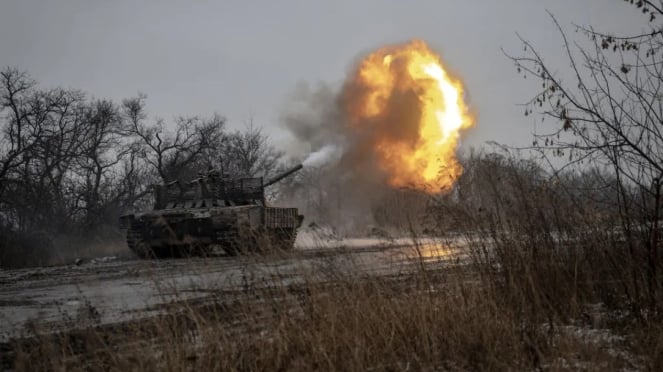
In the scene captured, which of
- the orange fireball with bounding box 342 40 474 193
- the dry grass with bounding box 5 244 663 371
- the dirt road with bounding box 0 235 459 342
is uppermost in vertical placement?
the orange fireball with bounding box 342 40 474 193

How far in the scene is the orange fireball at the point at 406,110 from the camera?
24344 mm

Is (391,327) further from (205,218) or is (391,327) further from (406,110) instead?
(406,110)

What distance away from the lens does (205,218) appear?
18047 millimetres

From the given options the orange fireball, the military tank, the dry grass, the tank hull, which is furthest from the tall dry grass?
the orange fireball

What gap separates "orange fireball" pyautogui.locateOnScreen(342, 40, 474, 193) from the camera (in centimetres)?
2434

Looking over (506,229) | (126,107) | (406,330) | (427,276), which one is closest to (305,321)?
(406,330)

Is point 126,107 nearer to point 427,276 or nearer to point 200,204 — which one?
point 200,204

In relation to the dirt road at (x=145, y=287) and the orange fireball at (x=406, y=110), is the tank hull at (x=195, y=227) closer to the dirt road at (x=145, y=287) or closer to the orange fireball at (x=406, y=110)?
the dirt road at (x=145, y=287)

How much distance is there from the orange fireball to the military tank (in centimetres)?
605

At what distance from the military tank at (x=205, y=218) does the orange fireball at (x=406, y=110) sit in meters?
6.05

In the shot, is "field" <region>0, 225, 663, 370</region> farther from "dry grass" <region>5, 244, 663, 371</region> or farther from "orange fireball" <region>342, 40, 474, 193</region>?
"orange fireball" <region>342, 40, 474, 193</region>

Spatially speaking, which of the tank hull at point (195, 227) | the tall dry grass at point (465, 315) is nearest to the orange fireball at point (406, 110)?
the tank hull at point (195, 227)

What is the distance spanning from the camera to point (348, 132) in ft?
93.7

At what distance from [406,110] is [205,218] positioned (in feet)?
34.4
